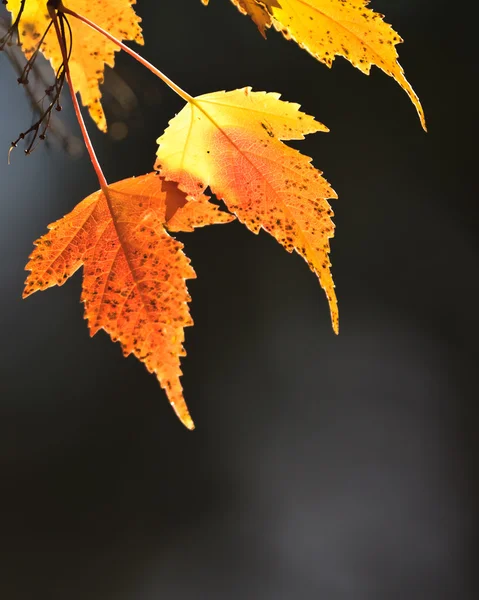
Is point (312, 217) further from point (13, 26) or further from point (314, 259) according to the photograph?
point (13, 26)

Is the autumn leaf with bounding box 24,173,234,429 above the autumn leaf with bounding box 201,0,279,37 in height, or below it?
below

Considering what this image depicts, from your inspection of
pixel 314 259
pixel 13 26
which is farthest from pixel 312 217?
pixel 13 26

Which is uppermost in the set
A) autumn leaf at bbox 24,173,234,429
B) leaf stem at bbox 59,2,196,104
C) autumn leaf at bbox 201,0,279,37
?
autumn leaf at bbox 201,0,279,37
